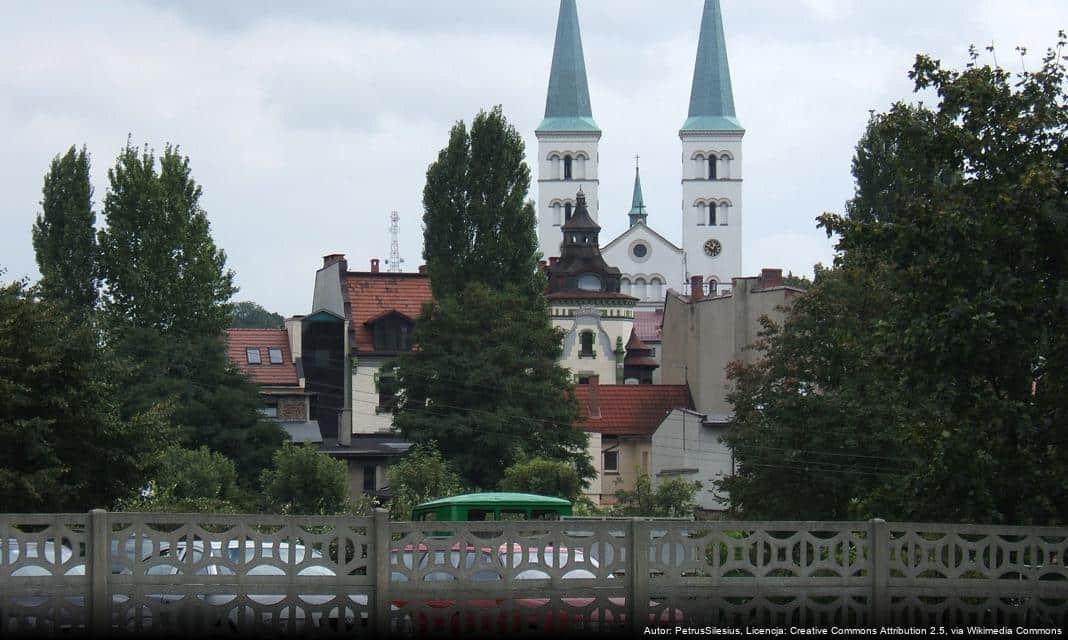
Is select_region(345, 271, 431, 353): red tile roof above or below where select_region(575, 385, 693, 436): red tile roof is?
above

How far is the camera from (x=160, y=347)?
69750mm

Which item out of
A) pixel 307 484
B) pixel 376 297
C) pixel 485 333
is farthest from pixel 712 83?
pixel 307 484

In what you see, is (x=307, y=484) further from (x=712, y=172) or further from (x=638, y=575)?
(x=712, y=172)

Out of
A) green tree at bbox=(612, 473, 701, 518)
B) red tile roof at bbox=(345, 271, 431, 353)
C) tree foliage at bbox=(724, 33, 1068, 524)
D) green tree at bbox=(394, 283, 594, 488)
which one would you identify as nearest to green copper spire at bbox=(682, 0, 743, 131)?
red tile roof at bbox=(345, 271, 431, 353)

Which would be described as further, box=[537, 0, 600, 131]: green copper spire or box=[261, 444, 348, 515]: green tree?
box=[537, 0, 600, 131]: green copper spire

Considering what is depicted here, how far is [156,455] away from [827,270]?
62.8ft

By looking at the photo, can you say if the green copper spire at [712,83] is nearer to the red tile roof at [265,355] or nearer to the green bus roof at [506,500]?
the red tile roof at [265,355]

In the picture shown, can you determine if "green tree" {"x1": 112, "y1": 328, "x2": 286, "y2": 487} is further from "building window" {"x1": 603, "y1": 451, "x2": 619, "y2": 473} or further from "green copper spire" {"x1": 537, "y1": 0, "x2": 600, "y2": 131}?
"green copper spire" {"x1": 537, "y1": 0, "x2": 600, "y2": 131}

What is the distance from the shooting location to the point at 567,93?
7520 inches

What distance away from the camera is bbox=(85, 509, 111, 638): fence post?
1734 centimetres

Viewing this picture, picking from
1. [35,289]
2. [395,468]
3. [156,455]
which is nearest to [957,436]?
[156,455]

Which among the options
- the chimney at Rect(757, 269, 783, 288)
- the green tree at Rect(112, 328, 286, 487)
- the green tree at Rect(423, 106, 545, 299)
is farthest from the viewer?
the chimney at Rect(757, 269, 783, 288)

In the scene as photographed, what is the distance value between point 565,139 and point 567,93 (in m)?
4.88

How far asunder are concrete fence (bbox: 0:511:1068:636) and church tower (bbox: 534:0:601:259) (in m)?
169
